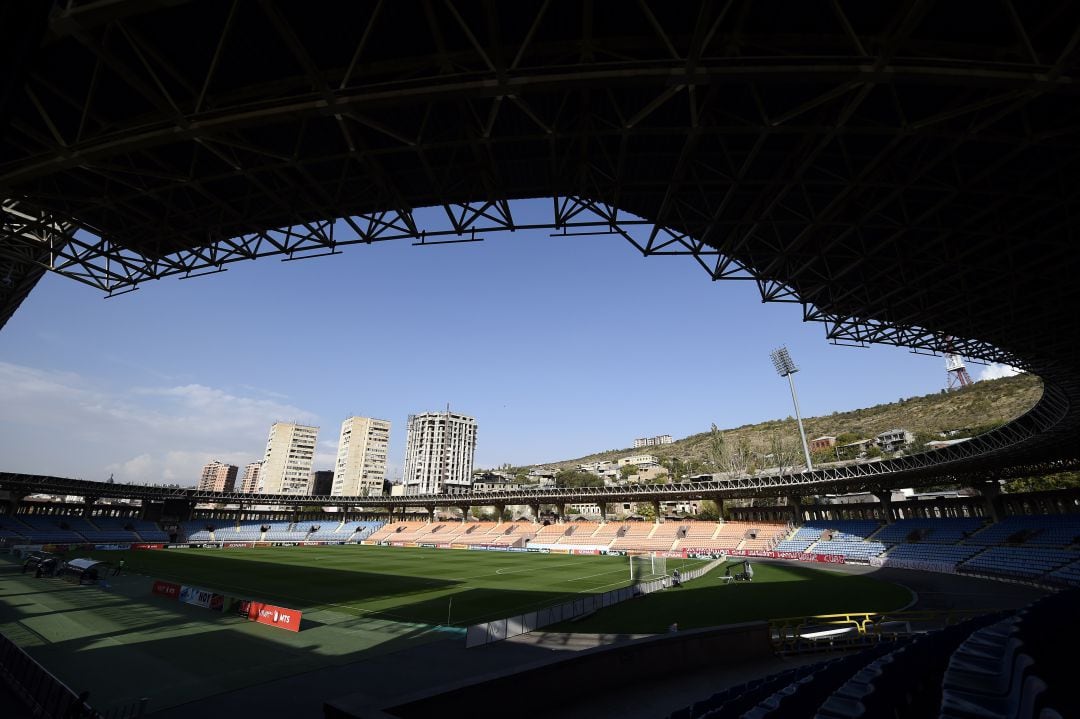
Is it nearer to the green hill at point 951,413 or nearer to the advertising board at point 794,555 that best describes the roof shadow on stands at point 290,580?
the advertising board at point 794,555

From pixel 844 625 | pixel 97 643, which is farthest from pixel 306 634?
pixel 844 625

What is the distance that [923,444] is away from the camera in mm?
128125

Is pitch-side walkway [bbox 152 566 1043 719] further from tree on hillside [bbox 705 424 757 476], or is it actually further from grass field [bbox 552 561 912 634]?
tree on hillside [bbox 705 424 757 476]

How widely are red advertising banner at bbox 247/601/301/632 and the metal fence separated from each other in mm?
7950

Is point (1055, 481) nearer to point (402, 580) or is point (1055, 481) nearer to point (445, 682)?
point (402, 580)

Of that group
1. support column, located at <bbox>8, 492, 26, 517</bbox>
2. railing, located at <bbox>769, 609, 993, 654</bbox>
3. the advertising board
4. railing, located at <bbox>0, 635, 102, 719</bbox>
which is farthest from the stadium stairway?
support column, located at <bbox>8, 492, 26, 517</bbox>

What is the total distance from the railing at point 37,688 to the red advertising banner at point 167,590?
51.8 ft

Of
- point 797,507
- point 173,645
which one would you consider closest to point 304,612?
point 173,645

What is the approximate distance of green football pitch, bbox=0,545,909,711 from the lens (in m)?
15.6

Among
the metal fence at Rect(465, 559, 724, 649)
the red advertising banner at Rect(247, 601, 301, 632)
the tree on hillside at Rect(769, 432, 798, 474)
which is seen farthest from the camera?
the tree on hillside at Rect(769, 432, 798, 474)

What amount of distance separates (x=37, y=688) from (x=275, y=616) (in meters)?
10.9

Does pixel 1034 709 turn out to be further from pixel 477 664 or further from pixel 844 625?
pixel 844 625

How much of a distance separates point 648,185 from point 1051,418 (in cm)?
3540

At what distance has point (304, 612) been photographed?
83.0 feet
